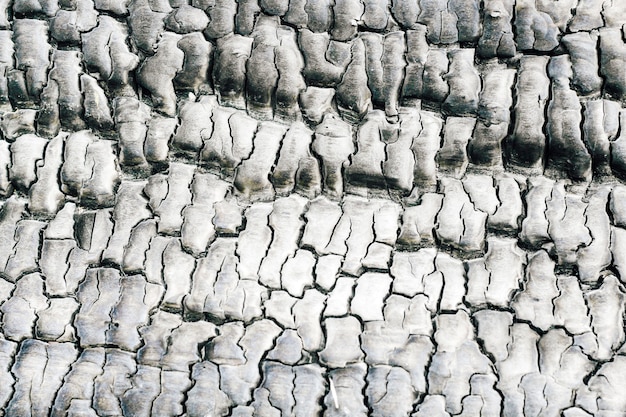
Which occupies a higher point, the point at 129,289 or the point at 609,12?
the point at 609,12

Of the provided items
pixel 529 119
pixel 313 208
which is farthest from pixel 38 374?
pixel 529 119

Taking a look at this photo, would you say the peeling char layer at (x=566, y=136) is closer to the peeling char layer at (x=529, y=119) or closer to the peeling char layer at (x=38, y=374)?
the peeling char layer at (x=529, y=119)

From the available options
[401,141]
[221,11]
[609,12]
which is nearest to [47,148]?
[221,11]

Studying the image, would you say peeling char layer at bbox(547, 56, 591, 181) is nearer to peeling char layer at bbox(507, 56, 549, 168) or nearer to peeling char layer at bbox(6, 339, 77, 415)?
peeling char layer at bbox(507, 56, 549, 168)

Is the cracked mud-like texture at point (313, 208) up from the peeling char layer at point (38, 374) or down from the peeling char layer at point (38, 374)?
up

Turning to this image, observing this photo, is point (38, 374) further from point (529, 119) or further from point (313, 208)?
point (529, 119)

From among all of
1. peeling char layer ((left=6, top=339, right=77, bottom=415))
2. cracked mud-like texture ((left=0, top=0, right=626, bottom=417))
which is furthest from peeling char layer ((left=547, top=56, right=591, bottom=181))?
peeling char layer ((left=6, top=339, right=77, bottom=415))

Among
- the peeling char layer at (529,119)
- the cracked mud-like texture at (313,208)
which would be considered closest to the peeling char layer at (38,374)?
→ the cracked mud-like texture at (313,208)

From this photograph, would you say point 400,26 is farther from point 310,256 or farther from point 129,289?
point 129,289
